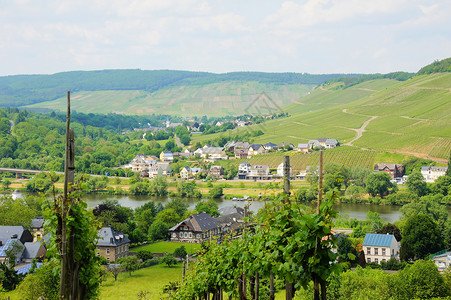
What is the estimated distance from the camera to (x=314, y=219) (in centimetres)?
479

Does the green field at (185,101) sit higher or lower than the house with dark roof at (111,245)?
higher

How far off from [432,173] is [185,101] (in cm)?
13105

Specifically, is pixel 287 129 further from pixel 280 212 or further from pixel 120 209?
pixel 280 212

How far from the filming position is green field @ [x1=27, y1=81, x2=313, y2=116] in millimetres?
120369

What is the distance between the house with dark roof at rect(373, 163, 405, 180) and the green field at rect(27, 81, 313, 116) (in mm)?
55773

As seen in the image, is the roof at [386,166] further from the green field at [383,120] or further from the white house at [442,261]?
the white house at [442,261]

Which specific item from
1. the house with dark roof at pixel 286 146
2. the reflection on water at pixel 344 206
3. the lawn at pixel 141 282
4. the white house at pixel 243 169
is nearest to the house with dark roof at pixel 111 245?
the lawn at pixel 141 282

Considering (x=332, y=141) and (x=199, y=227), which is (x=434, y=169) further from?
(x=199, y=227)

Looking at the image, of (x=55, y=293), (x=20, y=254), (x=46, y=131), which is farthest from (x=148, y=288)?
(x=46, y=131)

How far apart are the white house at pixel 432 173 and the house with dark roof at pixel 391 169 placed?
284 cm

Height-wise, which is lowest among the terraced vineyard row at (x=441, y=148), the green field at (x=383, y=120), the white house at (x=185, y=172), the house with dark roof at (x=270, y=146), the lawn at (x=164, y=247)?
the white house at (x=185, y=172)

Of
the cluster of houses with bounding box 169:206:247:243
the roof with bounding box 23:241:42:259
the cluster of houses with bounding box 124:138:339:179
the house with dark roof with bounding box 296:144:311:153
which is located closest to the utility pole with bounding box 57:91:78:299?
the roof with bounding box 23:241:42:259

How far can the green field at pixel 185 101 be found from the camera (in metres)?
120

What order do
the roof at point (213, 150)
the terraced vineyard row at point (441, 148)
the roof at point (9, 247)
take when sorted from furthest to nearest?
the roof at point (213, 150) → the terraced vineyard row at point (441, 148) → the roof at point (9, 247)
